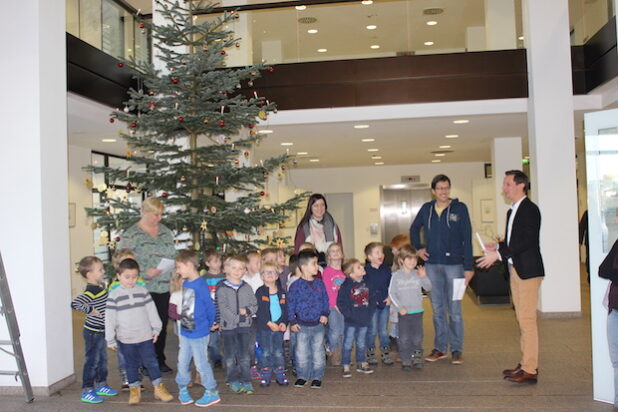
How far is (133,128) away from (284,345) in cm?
273

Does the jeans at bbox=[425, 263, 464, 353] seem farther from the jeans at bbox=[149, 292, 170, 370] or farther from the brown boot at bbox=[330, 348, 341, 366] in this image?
A: the jeans at bbox=[149, 292, 170, 370]

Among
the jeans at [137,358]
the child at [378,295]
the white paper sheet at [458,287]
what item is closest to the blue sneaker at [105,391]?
the jeans at [137,358]

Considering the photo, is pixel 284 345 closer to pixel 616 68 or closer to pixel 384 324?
pixel 384 324

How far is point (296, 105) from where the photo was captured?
9.27 metres

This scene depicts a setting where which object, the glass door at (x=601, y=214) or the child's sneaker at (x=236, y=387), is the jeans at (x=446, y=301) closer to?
the glass door at (x=601, y=214)

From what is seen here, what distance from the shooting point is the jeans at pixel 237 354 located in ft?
16.6

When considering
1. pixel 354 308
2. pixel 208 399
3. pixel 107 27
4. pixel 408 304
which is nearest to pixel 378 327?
pixel 408 304

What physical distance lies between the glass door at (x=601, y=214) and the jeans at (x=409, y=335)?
1.61 metres

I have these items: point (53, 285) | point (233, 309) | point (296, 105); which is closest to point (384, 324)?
point (233, 309)

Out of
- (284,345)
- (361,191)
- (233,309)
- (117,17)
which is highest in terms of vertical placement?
(117,17)

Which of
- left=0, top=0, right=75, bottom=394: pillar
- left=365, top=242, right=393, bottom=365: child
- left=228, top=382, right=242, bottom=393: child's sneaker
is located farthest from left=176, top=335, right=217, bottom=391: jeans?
left=365, top=242, right=393, bottom=365: child

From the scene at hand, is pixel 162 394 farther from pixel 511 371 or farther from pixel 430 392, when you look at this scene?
pixel 511 371

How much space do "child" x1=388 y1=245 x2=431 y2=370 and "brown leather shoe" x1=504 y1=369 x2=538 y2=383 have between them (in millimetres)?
949

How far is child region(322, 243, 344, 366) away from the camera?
566 cm
